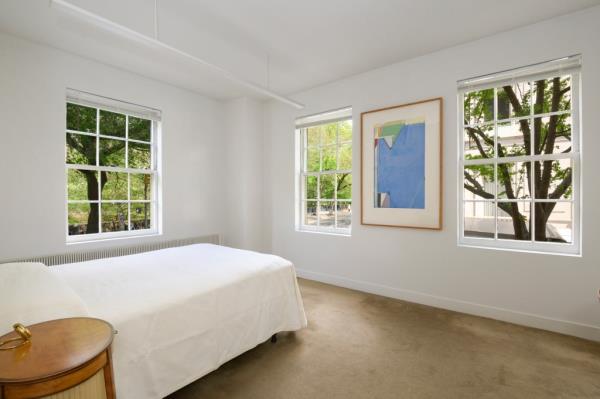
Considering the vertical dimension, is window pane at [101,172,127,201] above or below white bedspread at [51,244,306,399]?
above

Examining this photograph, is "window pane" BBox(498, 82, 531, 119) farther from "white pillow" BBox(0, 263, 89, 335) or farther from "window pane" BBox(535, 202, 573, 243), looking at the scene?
"white pillow" BBox(0, 263, 89, 335)

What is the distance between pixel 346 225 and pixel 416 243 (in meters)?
1.11

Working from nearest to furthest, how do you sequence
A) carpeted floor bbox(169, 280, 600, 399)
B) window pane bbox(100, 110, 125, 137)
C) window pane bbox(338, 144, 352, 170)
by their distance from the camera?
carpeted floor bbox(169, 280, 600, 399), window pane bbox(100, 110, 125, 137), window pane bbox(338, 144, 352, 170)

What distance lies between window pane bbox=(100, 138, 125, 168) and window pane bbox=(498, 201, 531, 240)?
186 inches

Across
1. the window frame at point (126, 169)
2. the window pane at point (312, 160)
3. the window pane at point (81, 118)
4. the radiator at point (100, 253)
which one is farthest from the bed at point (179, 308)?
the window pane at point (312, 160)

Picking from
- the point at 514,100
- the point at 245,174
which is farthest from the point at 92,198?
the point at 514,100

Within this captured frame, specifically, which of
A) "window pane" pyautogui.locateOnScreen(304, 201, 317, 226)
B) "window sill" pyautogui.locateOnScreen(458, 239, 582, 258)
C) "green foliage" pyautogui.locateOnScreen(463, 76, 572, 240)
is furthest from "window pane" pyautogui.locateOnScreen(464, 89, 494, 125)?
"window pane" pyautogui.locateOnScreen(304, 201, 317, 226)

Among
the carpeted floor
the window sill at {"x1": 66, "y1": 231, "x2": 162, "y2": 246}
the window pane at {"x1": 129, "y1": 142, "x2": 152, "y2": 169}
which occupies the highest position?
→ the window pane at {"x1": 129, "y1": 142, "x2": 152, "y2": 169}

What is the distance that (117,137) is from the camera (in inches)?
155

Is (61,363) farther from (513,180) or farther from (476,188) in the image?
(513,180)

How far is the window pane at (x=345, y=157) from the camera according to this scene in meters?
4.38

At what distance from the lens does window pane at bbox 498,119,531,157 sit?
3.17 m

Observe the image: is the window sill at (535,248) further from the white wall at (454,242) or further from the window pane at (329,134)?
the window pane at (329,134)

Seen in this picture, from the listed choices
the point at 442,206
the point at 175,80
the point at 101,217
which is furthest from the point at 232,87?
the point at 442,206
